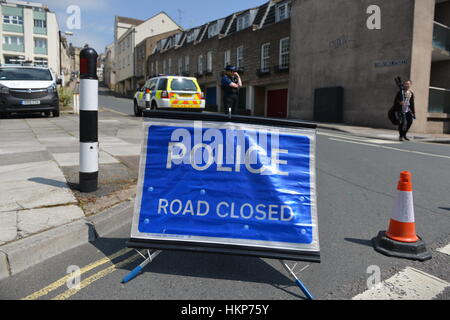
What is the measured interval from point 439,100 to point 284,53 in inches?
440

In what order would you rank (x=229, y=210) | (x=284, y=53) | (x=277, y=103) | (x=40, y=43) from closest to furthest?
(x=229, y=210)
(x=284, y=53)
(x=277, y=103)
(x=40, y=43)

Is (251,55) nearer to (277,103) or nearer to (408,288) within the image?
(277,103)

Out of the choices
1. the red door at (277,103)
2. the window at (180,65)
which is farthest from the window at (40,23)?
the red door at (277,103)

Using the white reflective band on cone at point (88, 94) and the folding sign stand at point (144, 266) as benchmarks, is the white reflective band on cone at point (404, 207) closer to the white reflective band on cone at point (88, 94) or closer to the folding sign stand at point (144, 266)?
the folding sign stand at point (144, 266)

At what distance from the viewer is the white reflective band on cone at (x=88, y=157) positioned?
4.40 m

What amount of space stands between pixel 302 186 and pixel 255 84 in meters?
28.0

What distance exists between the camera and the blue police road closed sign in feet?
9.48

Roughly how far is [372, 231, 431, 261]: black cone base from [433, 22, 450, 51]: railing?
18696 mm

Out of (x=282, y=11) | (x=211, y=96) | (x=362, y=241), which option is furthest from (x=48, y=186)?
(x=211, y=96)

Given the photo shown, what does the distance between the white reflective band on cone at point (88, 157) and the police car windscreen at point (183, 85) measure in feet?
35.4

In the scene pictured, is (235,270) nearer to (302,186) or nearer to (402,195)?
(302,186)

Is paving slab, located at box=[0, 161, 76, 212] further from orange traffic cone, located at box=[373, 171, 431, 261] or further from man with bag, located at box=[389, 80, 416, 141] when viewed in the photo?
man with bag, located at box=[389, 80, 416, 141]

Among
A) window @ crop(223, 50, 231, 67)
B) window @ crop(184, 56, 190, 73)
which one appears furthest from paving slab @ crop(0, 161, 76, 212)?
window @ crop(184, 56, 190, 73)

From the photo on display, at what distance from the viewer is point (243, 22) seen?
108ft
